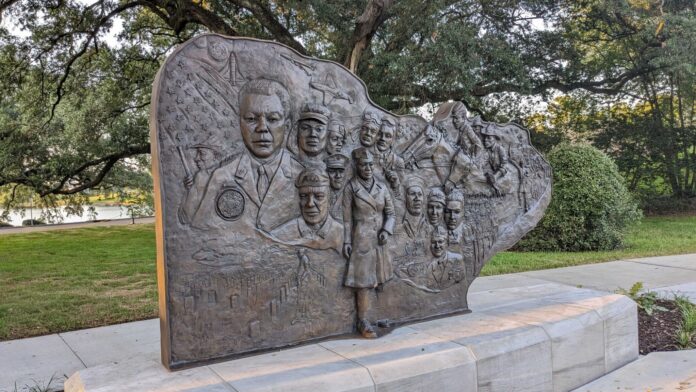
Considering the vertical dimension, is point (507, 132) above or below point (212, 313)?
above

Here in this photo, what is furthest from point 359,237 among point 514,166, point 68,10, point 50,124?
point 50,124

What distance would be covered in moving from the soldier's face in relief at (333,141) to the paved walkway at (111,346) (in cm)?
206

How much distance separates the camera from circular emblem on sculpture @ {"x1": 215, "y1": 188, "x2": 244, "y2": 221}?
3.73m

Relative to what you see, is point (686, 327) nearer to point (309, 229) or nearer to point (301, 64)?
point (309, 229)

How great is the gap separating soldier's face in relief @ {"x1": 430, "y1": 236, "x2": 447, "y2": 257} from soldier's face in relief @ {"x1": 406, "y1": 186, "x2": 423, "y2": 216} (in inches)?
12.9

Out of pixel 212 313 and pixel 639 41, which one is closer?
pixel 212 313

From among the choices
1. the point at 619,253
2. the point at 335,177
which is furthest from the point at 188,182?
the point at 619,253

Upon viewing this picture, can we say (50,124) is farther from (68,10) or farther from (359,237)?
(359,237)

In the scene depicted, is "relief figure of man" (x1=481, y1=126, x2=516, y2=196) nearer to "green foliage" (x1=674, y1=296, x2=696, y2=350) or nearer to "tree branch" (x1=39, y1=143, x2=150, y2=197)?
"green foliage" (x1=674, y1=296, x2=696, y2=350)

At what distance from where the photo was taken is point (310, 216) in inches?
162

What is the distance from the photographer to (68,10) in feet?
41.8

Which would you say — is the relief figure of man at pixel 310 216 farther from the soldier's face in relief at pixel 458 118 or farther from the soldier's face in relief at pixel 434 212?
the soldier's face in relief at pixel 458 118

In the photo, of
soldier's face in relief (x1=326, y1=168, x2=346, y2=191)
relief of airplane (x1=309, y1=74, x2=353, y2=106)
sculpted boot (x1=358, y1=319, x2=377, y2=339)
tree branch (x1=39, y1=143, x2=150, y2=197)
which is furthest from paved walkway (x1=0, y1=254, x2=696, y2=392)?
tree branch (x1=39, y1=143, x2=150, y2=197)

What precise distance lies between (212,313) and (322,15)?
885 cm
